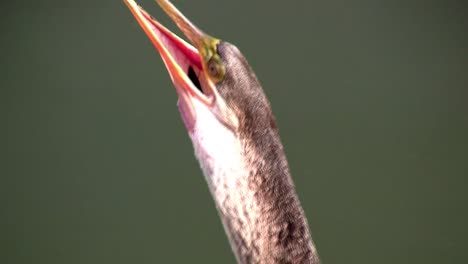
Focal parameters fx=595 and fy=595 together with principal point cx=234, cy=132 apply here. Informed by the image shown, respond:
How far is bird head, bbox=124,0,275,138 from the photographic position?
3.00ft

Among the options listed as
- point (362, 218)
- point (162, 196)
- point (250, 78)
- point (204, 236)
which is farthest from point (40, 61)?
point (362, 218)

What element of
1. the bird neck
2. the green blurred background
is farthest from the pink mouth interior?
the green blurred background

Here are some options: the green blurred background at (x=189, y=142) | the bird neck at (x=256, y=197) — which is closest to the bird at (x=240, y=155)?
the bird neck at (x=256, y=197)

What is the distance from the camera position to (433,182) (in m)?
1.49

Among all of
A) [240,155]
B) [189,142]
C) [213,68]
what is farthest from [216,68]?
→ [189,142]

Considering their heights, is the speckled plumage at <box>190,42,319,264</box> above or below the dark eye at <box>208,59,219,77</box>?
below

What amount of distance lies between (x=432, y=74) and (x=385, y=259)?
48cm

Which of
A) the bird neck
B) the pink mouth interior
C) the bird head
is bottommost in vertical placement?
the bird neck

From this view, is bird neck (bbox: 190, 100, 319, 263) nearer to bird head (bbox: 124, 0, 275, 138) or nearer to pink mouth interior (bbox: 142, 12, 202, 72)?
bird head (bbox: 124, 0, 275, 138)

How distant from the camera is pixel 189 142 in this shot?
1.41m

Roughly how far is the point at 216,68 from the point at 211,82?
24mm

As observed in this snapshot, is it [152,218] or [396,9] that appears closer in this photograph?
[152,218]

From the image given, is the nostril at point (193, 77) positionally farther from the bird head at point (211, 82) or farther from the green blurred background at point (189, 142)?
the green blurred background at point (189, 142)

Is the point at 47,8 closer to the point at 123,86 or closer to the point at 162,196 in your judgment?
the point at 123,86
